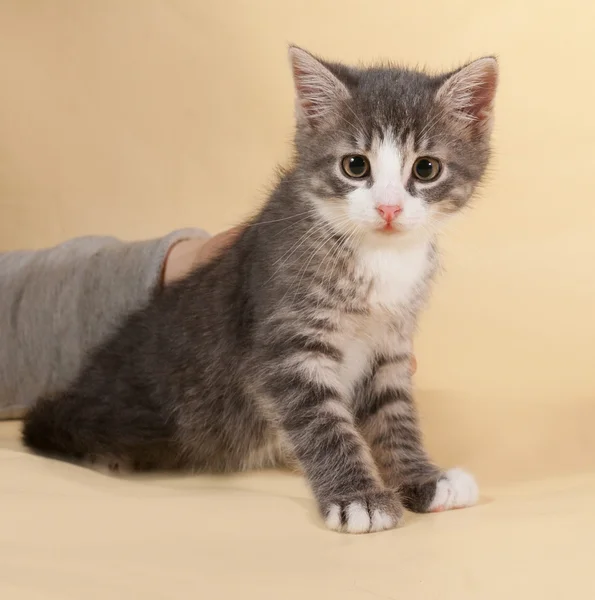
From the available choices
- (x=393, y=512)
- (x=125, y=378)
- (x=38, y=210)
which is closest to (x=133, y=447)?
(x=125, y=378)

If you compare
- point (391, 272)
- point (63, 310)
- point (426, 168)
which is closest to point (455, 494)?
point (391, 272)

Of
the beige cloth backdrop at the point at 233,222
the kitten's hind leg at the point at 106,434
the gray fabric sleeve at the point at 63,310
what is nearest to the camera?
the beige cloth backdrop at the point at 233,222

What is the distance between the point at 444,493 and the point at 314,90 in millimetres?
938

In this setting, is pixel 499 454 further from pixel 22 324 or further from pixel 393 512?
pixel 22 324

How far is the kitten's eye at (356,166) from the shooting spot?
176cm

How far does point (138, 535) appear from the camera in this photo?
1.46 m

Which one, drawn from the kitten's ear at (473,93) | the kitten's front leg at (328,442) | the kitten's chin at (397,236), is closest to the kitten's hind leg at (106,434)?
the kitten's front leg at (328,442)

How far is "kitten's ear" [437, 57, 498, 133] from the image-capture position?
182 centimetres

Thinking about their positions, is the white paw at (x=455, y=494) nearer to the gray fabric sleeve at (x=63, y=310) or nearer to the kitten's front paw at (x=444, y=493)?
the kitten's front paw at (x=444, y=493)

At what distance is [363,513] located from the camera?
154 cm

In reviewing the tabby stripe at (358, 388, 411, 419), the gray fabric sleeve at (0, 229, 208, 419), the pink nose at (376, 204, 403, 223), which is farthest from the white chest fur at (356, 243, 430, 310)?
the gray fabric sleeve at (0, 229, 208, 419)

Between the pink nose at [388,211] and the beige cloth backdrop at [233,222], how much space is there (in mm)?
421

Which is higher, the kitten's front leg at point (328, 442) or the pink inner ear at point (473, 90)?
the pink inner ear at point (473, 90)

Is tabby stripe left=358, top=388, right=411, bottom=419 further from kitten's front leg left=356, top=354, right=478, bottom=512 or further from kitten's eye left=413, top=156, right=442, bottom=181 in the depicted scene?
kitten's eye left=413, top=156, right=442, bottom=181
